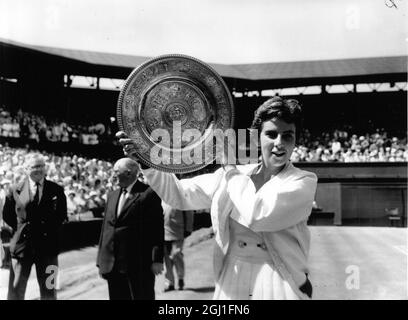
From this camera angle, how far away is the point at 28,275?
20.3 ft

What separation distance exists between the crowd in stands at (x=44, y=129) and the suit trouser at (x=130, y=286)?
46.7 ft

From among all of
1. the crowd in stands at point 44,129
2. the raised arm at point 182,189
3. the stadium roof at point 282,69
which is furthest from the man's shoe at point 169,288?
the stadium roof at point 282,69

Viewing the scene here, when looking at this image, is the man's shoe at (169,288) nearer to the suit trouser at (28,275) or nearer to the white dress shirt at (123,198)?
the suit trouser at (28,275)

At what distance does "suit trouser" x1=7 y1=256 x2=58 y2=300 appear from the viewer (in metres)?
6.09

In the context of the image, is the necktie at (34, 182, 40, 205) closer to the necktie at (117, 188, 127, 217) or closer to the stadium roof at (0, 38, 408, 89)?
the necktie at (117, 188, 127, 217)

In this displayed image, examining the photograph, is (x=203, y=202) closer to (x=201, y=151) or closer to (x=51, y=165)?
(x=201, y=151)

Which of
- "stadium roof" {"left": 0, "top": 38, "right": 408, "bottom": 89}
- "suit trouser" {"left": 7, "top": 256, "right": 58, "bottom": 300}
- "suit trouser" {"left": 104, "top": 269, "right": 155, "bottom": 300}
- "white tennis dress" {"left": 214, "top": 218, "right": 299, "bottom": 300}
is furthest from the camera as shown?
"stadium roof" {"left": 0, "top": 38, "right": 408, "bottom": 89}

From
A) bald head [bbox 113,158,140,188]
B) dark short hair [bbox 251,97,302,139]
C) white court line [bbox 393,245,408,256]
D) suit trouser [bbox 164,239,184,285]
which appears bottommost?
white court line [bbox 393,245,408,256]

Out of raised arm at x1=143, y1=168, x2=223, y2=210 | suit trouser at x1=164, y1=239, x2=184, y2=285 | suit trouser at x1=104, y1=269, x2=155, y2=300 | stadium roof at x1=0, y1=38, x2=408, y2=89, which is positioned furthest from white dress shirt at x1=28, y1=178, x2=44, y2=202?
stadium roof at x1=0, y1=38, x2=408, y2=89

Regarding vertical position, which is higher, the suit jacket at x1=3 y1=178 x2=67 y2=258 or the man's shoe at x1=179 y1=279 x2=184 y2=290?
the suit jacket at x1=3 y1=178 x2=67 y2=258

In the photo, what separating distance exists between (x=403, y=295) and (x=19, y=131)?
1540cm

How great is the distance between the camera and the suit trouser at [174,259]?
25.5ft

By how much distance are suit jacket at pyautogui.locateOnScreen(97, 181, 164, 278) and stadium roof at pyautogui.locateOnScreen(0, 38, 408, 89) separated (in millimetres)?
17648
